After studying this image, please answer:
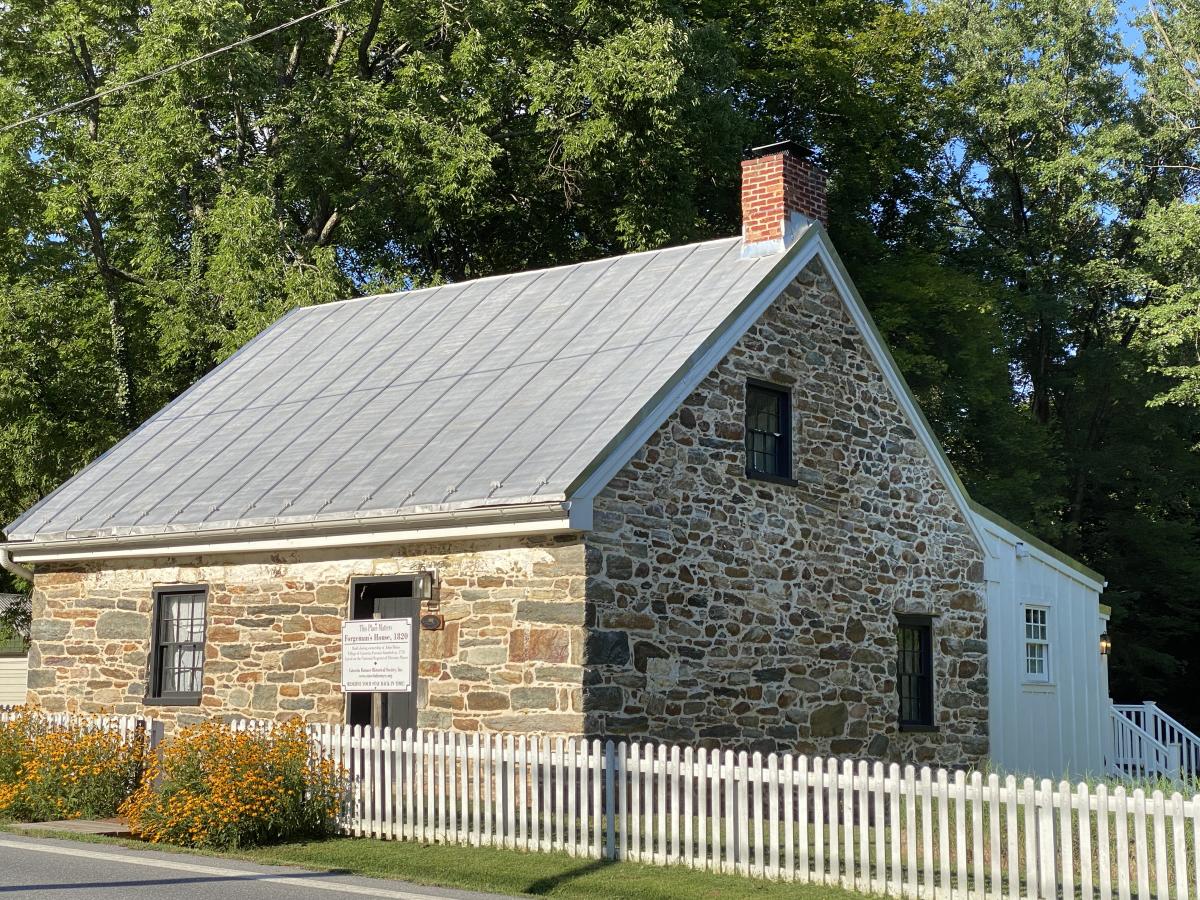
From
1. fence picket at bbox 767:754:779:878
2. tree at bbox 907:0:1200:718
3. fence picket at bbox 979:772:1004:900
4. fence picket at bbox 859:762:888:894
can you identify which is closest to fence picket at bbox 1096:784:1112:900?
fence picket at bbox 979:772:1004:900

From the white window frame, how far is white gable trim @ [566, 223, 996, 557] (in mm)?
1502

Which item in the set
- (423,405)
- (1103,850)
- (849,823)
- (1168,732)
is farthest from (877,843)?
(1168,732)

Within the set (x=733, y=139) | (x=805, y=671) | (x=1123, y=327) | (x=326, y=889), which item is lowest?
(x=326, y=889)

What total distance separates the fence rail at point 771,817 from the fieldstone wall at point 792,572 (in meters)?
1.36

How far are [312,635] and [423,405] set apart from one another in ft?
9.62

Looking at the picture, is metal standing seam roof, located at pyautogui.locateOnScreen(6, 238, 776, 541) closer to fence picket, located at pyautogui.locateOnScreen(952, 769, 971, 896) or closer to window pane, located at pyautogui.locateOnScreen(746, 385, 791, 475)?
window pane, located at pyautogui.locateOnScreen(746, 385, 791, 475)

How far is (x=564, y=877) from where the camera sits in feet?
35.9

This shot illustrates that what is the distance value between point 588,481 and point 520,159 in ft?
58.6

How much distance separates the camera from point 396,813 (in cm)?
1284

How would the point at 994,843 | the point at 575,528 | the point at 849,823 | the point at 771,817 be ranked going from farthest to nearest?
the point at 575,528, the point at 771,817, the point at 849,823, the point at 994,843

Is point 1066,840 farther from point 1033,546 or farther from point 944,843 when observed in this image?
point 1033,546

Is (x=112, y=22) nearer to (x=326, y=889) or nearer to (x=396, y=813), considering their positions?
(x=396, y=813)

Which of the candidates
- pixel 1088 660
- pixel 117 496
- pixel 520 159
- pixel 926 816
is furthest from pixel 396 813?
pixel 520 159

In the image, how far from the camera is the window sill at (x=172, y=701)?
16.6 metres
